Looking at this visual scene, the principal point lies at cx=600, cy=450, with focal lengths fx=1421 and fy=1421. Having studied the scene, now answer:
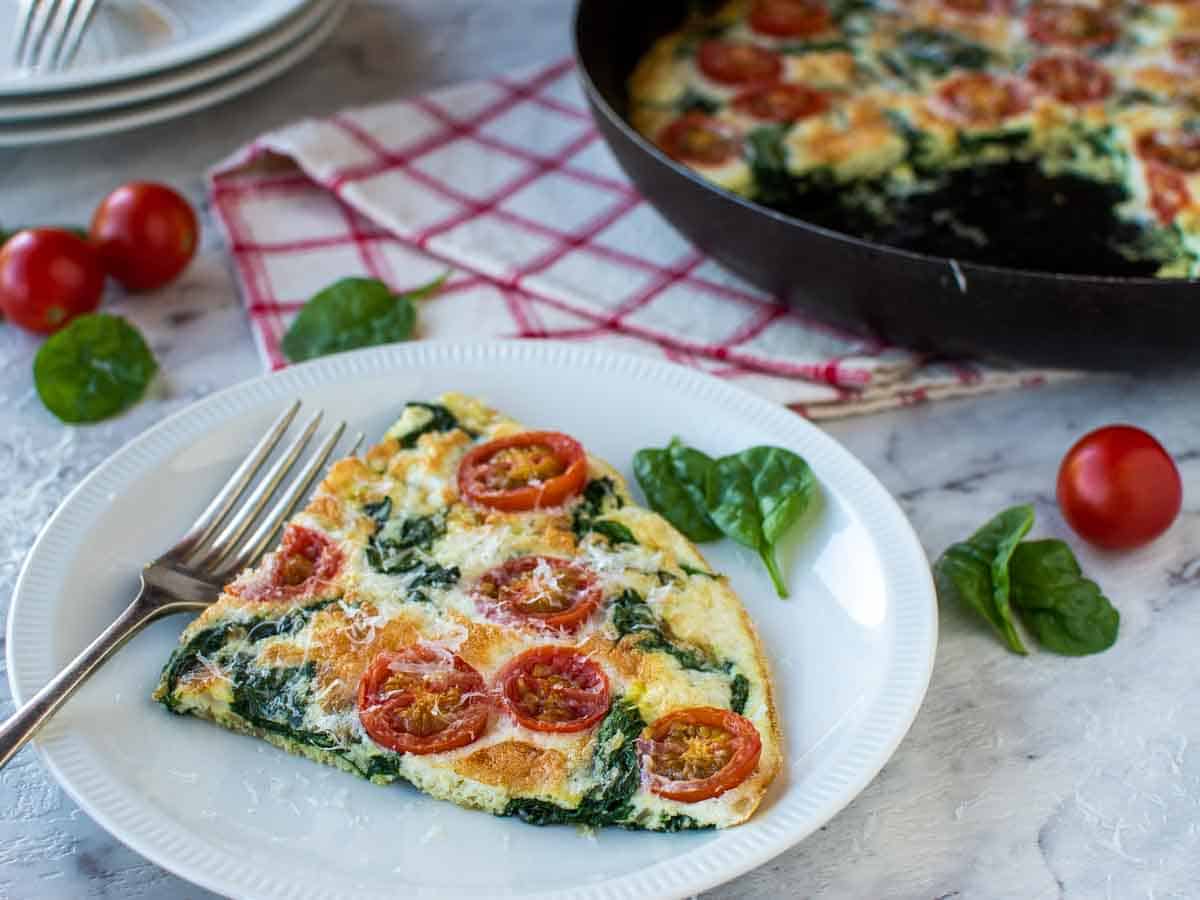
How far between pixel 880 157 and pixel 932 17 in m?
0.82

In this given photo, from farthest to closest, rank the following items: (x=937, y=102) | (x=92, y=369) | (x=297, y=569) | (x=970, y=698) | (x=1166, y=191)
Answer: (x=937, y=102) → (x=1166, y=191) → (x=92, y=369) → (x=970, y=698) → (x=297, y=569)

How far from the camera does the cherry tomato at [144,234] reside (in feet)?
11.6

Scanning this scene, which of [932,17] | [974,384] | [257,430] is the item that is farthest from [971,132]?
[257,430]

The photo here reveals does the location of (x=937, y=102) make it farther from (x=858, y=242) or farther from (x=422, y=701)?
(x=422, y=701)

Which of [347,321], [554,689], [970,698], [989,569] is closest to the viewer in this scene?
[554,689]

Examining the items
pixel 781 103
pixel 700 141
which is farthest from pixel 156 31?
pixel 781 103

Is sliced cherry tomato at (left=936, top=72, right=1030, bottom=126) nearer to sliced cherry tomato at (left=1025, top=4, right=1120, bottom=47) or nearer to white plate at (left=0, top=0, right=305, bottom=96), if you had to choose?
sliced cherry tomato at (left=1025, top=4, right=1120, bottom=47)

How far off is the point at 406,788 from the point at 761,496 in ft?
2.87

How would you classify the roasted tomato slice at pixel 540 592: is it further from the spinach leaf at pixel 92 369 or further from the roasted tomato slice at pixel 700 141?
the roasted tomato slice at pixel 700 141

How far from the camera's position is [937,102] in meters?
4.02

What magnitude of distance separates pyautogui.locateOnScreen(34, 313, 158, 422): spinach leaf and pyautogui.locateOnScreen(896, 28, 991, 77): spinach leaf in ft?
7.79

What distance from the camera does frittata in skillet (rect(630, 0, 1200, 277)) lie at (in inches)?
147

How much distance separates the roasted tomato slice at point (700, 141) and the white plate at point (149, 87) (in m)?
1.14

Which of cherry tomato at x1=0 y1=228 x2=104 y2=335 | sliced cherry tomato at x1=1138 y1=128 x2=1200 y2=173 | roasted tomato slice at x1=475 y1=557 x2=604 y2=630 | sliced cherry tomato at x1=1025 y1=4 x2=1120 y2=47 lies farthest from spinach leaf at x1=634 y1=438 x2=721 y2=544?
sliced cherry tomato at x1=1025 y1=4 x2=1120 y2=47
